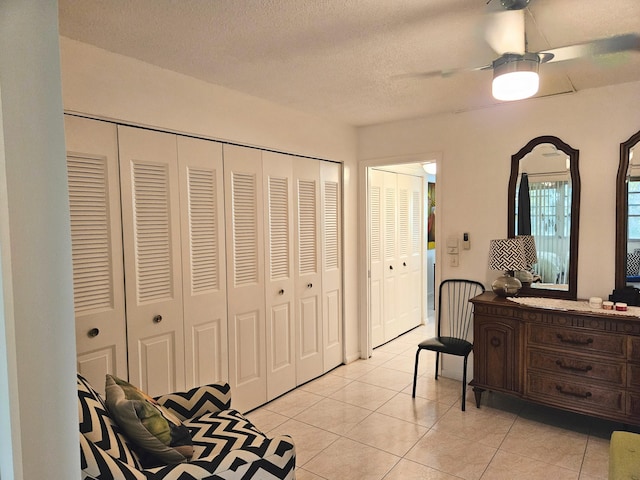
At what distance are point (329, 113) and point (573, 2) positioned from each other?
6.95 feet

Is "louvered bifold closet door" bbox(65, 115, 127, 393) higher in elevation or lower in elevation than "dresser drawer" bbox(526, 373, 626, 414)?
higher

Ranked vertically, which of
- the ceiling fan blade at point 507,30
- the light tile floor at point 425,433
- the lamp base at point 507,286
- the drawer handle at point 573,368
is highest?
the ceiling fan blade at point 507,30

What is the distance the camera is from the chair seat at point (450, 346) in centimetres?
329

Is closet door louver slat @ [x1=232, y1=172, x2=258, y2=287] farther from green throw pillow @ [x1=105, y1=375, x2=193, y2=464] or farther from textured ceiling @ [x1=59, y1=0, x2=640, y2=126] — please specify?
green throw pillow @ [x1=105, y1=375, x2=193, y2=464]

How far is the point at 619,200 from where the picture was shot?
298 centimetres

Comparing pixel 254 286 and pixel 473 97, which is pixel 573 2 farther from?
pixel 254 286

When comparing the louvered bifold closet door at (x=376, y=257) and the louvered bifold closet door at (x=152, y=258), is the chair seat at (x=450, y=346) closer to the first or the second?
the louvered bifold closet door at (x=376, y=257)

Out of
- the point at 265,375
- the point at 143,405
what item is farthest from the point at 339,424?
the point at 143,405

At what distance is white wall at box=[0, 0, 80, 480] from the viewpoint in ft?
3.14

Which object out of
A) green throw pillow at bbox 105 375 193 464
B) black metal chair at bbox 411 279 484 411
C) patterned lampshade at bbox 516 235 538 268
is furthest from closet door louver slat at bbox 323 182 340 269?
green throw pillow at bbox 105 375 193 464

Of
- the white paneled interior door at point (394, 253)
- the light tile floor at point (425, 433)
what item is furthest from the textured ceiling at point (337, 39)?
the light tile floor at point (425, 433)

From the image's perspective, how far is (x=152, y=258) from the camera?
2.59 metres

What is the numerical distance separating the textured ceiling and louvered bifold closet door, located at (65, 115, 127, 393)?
1.74 ft

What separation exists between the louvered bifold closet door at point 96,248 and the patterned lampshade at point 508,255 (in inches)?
104
